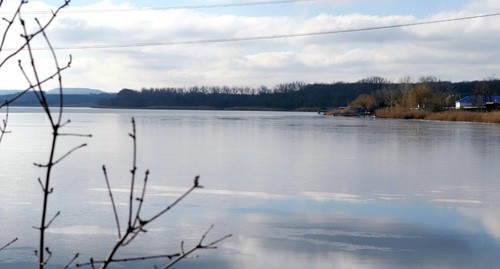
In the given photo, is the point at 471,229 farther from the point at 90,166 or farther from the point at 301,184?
the point at 90,166

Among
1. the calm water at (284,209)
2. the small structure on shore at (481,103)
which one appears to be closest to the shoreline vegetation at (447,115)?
the small structure on shore at (481,103)

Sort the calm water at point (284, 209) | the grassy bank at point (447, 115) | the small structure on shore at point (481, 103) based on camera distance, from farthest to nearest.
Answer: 1. the small structure on shore at point (481, 103)
2. the grassy bank at point (447, 115)
3. the calm water at point (284, 209)

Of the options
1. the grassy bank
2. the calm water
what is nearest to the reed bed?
the grassy bank

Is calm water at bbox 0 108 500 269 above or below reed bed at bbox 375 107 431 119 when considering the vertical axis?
above

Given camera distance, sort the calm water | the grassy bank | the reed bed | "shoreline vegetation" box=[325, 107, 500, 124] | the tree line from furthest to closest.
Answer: the tree line → the reed bed → "shoreline vegetation" box=[325, 107, 500, 124] → the grassy bank → the calm water

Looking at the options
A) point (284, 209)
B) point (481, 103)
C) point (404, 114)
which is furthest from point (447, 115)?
point (284, 209)

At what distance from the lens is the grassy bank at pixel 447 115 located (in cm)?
4084

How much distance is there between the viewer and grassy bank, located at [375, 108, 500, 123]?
4084cm

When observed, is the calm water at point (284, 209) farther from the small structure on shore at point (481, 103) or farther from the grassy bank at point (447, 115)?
the small structure on shore at point (481, 103)

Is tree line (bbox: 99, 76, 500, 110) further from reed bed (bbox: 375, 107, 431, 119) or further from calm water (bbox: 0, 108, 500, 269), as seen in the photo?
calm water (bbox: 0, 108, 500, 269)

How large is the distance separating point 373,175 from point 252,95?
4236 inches

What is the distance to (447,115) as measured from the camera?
155 ft

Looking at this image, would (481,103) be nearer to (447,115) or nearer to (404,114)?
(404,114)

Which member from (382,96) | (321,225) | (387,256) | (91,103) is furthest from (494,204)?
(91,103)
